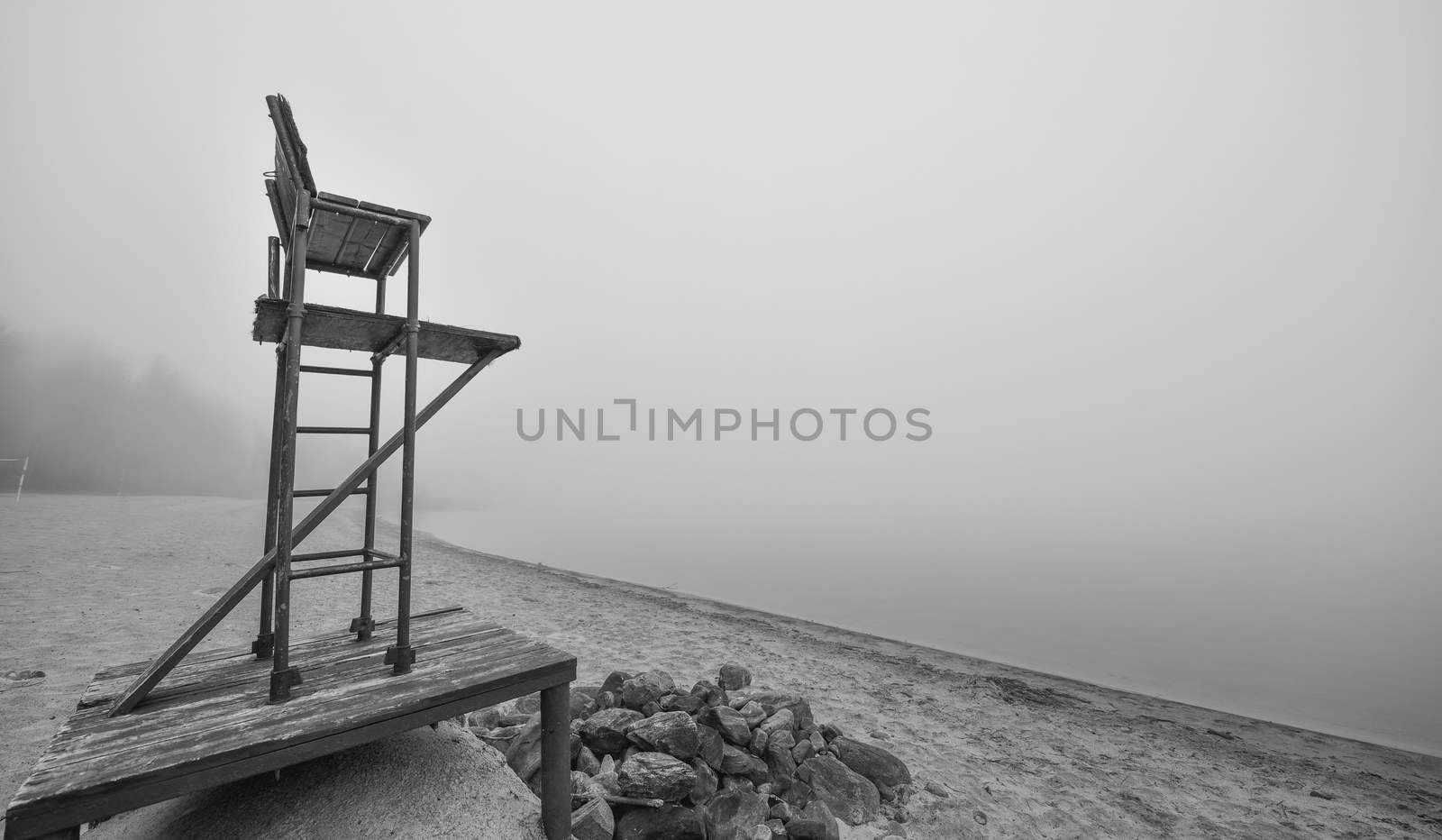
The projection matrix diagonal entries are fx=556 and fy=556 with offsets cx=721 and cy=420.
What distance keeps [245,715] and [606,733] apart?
2493 millimetres

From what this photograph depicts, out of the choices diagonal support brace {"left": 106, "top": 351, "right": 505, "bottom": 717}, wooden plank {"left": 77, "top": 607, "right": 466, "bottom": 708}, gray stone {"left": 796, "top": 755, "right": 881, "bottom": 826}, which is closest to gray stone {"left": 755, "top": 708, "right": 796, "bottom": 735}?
gray stone {"left": 796, "top": 755, "right": 881, "bottom": 826}

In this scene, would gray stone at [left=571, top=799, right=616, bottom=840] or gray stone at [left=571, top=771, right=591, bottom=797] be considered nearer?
gray stone at [left=571, top=799, right=616, bottom=840]

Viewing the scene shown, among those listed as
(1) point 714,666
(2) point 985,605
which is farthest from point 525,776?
(2) point 985,605

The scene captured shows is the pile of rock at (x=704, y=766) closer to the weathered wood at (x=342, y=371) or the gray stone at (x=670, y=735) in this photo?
the gray stone at (x=670, y=735)

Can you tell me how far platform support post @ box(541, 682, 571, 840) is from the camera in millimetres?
3162

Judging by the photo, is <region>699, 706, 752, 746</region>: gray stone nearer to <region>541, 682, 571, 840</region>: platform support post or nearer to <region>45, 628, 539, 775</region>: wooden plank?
<region>541, 682, 571, 840</region>: platform support post

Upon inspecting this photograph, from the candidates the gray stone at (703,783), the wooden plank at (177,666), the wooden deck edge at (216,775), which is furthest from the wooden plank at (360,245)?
the gray stone at (703,783)

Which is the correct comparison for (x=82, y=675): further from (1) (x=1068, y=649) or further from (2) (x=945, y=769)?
(1) (x=1068, y=649)

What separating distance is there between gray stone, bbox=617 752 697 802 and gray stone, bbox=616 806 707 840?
100mm

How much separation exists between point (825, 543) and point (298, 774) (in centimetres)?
3763

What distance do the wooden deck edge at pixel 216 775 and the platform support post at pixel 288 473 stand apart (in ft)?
1.49

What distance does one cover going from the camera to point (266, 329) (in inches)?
131

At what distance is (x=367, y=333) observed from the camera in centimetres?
339

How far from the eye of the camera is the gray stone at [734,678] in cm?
647
